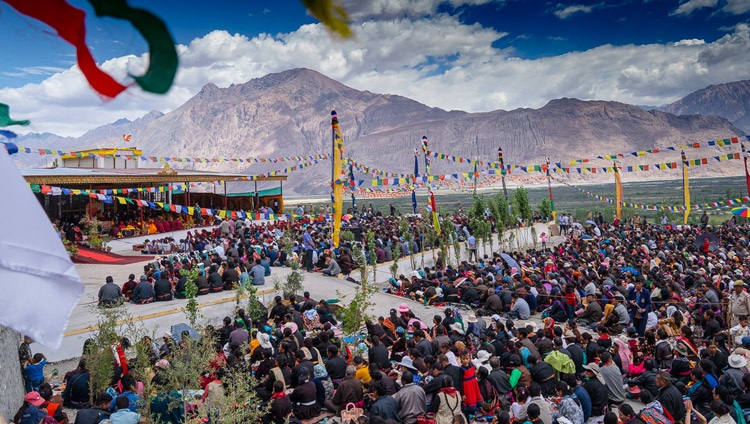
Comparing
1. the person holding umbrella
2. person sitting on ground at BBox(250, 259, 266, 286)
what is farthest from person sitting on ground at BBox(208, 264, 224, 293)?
the person holding umbrella

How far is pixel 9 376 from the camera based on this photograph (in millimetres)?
7691

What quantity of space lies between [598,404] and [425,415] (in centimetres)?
257

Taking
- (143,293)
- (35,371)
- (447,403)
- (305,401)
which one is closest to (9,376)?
(35,371)

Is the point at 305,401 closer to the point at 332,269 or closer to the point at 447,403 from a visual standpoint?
the point at 447,403

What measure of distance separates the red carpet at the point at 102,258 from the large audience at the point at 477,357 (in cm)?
389

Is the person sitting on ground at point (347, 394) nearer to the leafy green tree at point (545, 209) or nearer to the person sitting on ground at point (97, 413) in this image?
the person sitting on ground at point (97, 413)

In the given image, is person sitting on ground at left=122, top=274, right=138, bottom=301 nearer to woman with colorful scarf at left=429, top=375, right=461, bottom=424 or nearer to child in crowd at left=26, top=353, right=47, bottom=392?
child in crowd at left=26, top=353, right=47, bottom=392

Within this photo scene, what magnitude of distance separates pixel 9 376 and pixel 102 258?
518 inches

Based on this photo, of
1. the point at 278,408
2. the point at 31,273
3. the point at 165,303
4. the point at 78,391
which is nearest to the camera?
the point at 31,273

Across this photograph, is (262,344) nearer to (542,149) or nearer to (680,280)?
(680,280)

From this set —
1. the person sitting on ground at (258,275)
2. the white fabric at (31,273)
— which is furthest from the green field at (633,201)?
the white fabric at (31,273)

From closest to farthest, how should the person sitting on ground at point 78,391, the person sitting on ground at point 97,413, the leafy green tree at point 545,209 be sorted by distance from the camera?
1. the person sitting on ground at point 97,413
2. the person sitting on ground at point 78,391
3. the leafy green tree at point 545,209

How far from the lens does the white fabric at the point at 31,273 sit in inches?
62.9

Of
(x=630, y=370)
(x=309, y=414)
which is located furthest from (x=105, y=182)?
(x=630, y=370)
